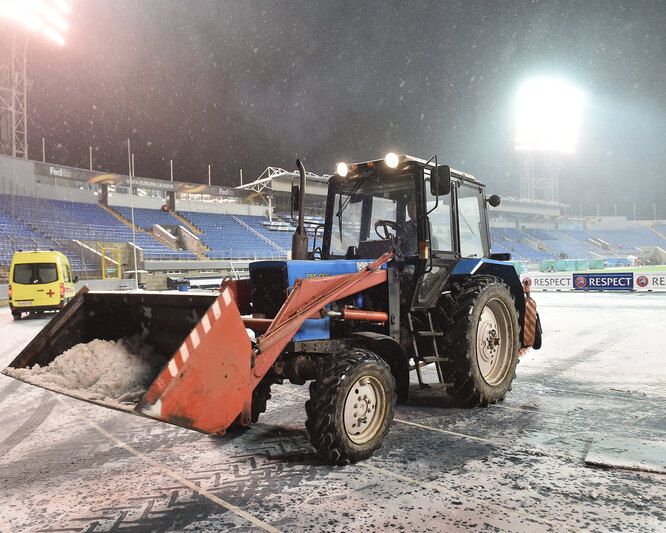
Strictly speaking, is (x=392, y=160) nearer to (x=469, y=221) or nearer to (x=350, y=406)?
(x=469, y=221)

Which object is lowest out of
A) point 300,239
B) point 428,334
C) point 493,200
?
point 428,334

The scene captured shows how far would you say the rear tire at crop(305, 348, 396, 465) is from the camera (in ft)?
10.6

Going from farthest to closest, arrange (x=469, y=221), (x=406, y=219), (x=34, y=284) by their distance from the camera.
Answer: (x=34, y=284) → (x=469, y=221) → (x=406, y=219)

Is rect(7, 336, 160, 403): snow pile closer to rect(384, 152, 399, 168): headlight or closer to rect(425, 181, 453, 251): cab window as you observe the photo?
rect(384, 152, 399, 168): headlight

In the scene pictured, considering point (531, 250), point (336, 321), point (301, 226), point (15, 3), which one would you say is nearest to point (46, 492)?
point (336, 321)

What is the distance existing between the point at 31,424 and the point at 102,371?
1.45 meters

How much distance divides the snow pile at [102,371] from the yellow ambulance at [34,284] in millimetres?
10773

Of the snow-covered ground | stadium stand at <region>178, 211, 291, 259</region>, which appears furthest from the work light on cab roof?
stadium stand at <region>178, 211, 291, 259</region>

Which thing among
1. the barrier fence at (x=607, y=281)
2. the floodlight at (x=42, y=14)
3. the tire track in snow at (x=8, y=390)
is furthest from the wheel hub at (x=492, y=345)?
the floodlight at (x=42, y=14)

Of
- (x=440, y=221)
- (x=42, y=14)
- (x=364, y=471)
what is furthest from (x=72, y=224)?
(x=364, y=471)

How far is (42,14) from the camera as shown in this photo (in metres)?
27.4

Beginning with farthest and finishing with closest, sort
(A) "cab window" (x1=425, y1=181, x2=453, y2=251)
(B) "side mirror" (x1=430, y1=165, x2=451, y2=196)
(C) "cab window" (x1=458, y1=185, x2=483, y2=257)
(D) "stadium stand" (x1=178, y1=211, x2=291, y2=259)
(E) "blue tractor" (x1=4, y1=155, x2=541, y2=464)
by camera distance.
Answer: (D) "stadium stand" (x1=178, y1=211, x2=291, y2=259)
(C) "cab window" (x1=458, y1=185, x2=483, y2=257)
(A) "cab window" (x1=425, y1=181, x2=453, y2=251)
(B) "side mirror" (x1=430, y1=165, x2=451, y2=196)
(E) "blue tractor" (x1=4, y1=155, x2=541, y2=464)

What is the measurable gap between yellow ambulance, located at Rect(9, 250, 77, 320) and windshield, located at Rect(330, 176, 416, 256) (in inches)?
449

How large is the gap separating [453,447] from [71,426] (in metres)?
3.44
